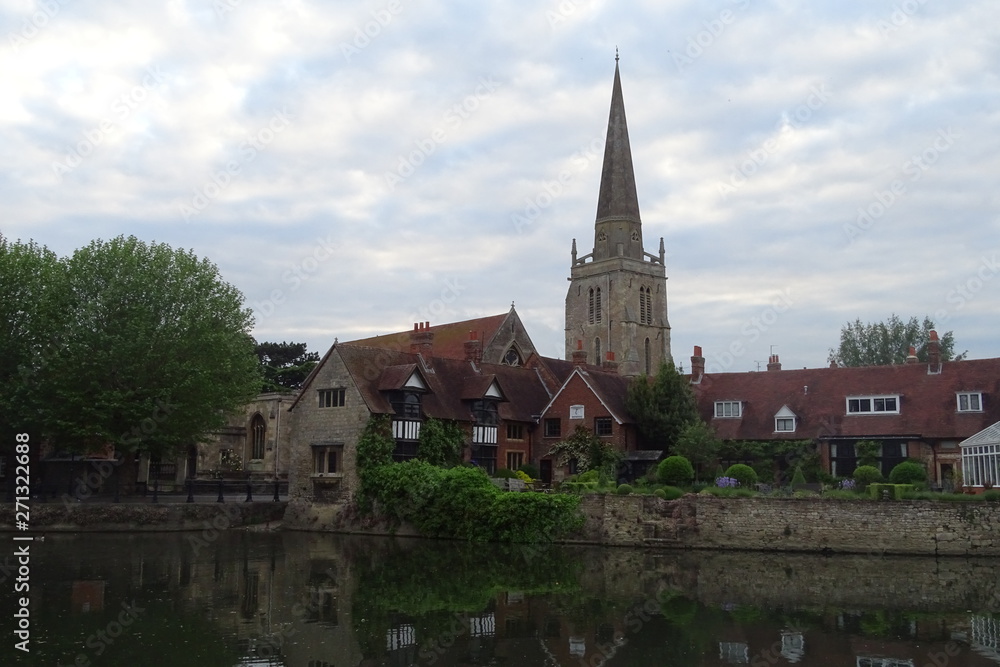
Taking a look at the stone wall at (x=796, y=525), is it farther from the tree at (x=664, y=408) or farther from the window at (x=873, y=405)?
the window at (x=873, y=405)

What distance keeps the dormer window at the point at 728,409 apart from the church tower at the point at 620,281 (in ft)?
102

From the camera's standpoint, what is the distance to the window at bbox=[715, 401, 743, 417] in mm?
46622

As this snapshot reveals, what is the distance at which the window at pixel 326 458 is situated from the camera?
41750 mm

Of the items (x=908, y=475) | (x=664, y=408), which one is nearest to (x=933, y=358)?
(x=908, y=475)

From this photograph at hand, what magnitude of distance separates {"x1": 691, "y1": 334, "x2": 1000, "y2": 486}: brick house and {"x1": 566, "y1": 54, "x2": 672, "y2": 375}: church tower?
31424 mm

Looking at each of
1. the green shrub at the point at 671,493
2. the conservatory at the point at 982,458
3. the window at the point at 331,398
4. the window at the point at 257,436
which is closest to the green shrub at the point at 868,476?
the conservatory at the point at 982,458

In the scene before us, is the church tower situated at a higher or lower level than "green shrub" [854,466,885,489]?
higher

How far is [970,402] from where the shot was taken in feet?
134

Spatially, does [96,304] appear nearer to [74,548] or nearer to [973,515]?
[74,548]

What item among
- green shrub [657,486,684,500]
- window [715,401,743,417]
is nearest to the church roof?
window [715,401,743,417]

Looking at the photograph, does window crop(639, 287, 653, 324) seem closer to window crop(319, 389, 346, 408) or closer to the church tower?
the church tower

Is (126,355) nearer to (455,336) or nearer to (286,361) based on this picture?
(455,336)

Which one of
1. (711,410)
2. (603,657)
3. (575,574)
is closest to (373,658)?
(603,657)

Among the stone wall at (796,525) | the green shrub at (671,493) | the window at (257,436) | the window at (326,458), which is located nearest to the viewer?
the stone wall at (796,525)
